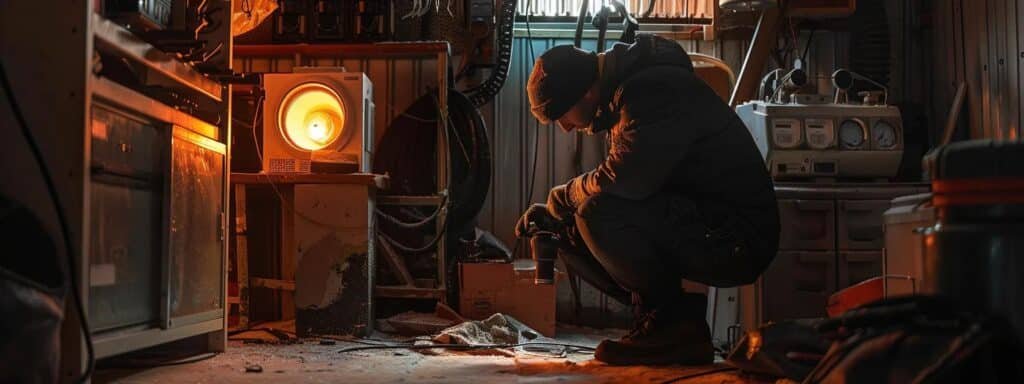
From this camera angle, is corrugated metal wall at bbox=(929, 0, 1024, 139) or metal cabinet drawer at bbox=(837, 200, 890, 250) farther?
corrugated metal wall at bbox=(929, 0, 1024, 139)

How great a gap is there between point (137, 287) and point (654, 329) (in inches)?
63.8

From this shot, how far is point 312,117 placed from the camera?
187 inches

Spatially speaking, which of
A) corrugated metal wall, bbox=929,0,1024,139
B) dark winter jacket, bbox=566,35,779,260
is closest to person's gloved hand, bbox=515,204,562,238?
dark winter jacket, bbox=566,35,779,260

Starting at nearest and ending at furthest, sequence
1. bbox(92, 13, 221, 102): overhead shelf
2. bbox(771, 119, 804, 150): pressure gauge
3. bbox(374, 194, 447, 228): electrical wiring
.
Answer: bbox(92, 13, 221, 102): overhead shelf, bbox(771, 119, 804, 150): pressure gauge, bbox(374, 194, 447, 228): electrical wiring

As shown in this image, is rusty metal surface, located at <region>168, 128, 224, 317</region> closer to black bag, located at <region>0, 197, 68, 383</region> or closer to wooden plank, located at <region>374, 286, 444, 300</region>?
black bag, located at <region>0, 197, 68, 383</region>

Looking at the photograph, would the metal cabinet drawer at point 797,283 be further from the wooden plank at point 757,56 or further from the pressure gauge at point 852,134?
the wooden plank at point 757,56

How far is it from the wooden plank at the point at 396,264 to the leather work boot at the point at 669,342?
73.8 inches

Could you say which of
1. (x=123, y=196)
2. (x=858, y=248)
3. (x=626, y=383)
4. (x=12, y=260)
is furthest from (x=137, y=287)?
(x=858, y=248)

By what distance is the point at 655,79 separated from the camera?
3109mm

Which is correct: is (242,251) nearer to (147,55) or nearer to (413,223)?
(413,223)

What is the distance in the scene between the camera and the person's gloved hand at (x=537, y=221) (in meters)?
3.37

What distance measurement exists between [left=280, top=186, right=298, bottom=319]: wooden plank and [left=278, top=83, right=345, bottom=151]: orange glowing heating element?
26 centimetres

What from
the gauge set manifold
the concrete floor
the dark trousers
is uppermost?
the gauge set manifold

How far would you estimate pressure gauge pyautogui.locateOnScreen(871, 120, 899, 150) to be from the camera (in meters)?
4.12
